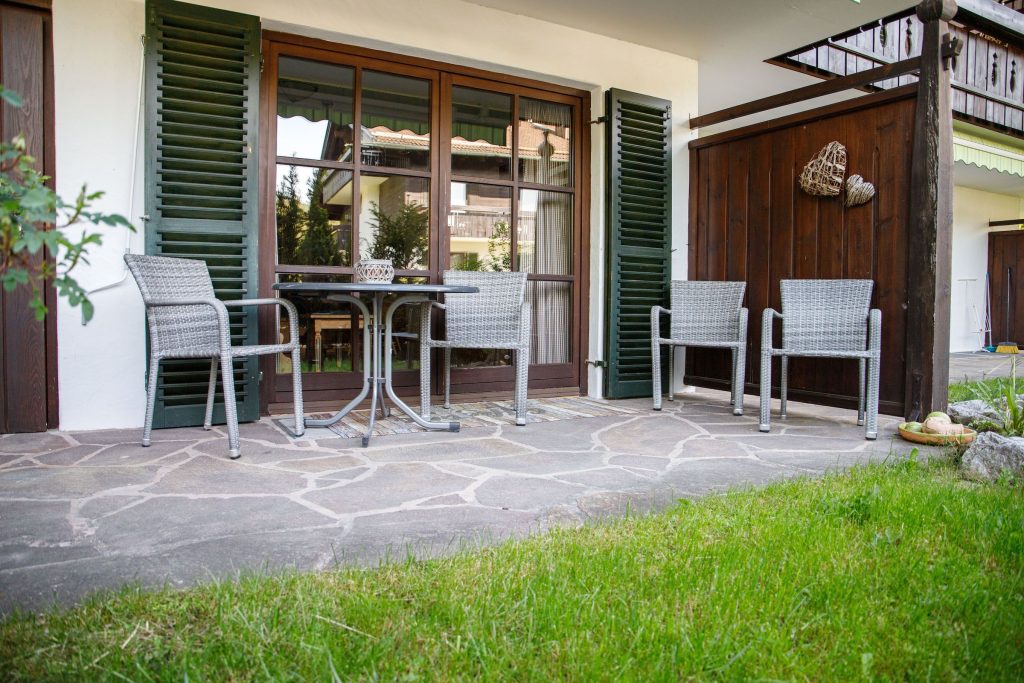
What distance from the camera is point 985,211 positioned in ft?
38.8

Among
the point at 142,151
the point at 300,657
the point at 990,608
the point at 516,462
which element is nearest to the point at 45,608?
the point at 300,657

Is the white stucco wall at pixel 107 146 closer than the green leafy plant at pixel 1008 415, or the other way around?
the green leafy plant at pixel 1008 415

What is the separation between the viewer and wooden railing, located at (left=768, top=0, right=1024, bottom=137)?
543 centimetres

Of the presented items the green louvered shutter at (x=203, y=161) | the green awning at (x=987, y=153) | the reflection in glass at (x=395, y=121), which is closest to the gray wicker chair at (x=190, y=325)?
the green louvered shutter at (x=203, y=161)

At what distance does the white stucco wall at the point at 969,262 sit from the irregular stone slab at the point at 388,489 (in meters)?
11.4

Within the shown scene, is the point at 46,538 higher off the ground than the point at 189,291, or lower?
lower

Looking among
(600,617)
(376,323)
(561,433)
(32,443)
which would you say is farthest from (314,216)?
(600,617)

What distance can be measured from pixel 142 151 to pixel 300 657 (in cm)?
317

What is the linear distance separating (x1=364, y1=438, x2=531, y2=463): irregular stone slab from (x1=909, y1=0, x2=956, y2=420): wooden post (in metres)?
2.22

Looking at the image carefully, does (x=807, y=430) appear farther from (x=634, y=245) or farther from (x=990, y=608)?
(x=990, y=608)

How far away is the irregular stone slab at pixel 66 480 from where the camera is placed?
229 cm

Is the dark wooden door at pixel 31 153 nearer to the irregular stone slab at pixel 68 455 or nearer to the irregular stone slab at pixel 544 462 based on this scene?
the irregular stone slab at pixel 68 455

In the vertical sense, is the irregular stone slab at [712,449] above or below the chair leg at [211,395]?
below

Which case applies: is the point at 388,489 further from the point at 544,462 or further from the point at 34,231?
the point at 34,231
